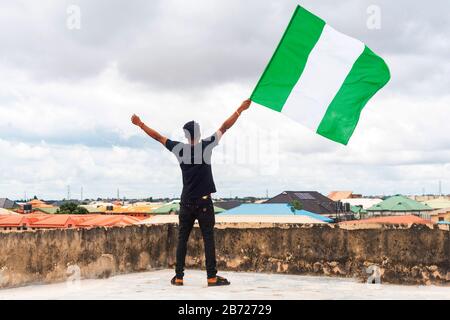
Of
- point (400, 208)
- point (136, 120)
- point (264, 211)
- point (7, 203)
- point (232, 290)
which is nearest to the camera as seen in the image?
point (232, 290)

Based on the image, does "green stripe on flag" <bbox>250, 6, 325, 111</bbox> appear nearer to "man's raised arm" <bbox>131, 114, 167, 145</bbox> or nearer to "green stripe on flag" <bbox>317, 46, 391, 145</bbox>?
"green stripe on flag" <bbox>317, 46, 391, 145</bbox>

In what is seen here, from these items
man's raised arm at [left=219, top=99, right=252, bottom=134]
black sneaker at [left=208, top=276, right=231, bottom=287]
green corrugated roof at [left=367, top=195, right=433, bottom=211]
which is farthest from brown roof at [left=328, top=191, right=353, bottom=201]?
man's raised arm at [left=219, top=99, right=252, bottom=134]

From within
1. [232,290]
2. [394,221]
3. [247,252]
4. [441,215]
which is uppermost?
[247,252]

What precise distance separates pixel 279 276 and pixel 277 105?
7.03 ft

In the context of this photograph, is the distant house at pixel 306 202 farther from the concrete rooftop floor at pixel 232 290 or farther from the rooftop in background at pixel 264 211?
the concrete rooftop floor at pixel 232 290

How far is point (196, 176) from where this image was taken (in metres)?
5.12

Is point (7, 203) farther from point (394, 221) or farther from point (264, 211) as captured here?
point (394, 221)

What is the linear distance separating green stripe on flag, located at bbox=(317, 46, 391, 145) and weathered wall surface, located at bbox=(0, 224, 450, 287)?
129 centimetres

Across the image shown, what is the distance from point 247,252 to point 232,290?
1.57m

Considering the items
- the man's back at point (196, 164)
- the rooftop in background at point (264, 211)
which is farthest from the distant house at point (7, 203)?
the man's back at point (196, 164)

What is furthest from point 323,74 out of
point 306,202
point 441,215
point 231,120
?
point 306,202

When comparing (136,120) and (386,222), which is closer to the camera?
(136,120)

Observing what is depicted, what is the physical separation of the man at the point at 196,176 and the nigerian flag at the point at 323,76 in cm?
61
